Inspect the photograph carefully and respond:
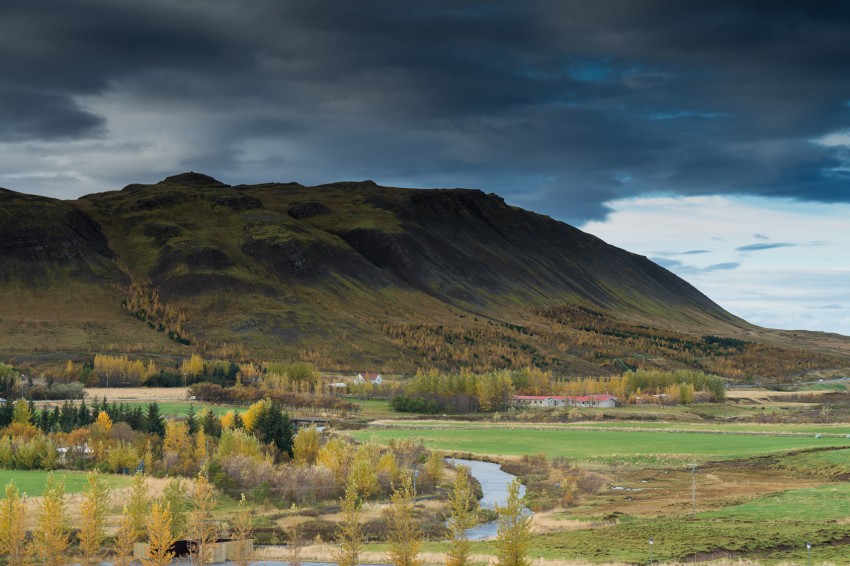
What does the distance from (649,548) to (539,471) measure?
53.9 m

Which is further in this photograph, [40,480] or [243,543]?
[40,480]

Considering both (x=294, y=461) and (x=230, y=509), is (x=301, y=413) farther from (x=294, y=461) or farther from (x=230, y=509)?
(x=230, y=509)

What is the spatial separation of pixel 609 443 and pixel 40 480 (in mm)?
79460

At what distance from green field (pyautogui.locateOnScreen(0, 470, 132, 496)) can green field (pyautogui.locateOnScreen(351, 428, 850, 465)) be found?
4806cm

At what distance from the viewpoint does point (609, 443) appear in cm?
14225

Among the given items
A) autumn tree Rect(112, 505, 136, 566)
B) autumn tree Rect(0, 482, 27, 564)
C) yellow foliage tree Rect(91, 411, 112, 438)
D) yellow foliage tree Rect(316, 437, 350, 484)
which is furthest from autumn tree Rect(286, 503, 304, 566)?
yellow foliage tree Rect(91, 411, 112, 438)

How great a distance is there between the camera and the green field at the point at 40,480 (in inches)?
3571

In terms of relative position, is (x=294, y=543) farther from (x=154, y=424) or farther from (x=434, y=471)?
(x=154, y=424)

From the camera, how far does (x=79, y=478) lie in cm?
9825

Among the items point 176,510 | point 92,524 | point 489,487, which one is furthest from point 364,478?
point 92,524

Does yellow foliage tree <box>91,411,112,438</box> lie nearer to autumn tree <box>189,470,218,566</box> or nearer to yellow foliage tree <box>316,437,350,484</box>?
yellow foliage tree <box>316,437,350,484</box>

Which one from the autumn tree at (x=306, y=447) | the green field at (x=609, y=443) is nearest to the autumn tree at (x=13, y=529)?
the autumn tree at (x=306, y=447)

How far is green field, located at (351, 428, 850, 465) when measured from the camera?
124 metres

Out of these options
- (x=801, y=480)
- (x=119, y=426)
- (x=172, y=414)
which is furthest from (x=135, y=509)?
(x=172, y=414)
